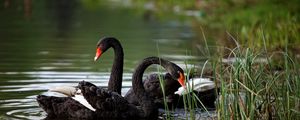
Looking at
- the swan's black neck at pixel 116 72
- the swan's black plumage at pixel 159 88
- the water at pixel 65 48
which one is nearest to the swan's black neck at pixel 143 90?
the swan's black neck at pixel 116 72

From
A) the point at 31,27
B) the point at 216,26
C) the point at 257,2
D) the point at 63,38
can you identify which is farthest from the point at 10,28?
the point at 257,2

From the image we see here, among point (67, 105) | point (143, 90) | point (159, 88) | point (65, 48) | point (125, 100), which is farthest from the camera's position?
point (65, 48)

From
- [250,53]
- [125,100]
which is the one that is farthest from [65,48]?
[250,53]

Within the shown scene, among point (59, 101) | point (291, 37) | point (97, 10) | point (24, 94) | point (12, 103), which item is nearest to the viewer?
point (59, 101)

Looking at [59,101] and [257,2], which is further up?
[257,2]

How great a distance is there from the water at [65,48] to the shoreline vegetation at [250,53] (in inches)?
22.0

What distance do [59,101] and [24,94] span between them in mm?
1473

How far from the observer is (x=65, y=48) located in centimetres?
1564

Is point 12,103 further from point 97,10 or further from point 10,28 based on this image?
point 97,10

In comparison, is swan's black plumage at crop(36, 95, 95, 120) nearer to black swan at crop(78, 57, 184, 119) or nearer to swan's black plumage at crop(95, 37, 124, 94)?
black swan at crop(78, 57, 184, 119)

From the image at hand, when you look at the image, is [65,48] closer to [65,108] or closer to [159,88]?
[159,88]

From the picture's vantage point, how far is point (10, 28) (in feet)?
65.4

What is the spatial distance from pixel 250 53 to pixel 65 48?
920 cm

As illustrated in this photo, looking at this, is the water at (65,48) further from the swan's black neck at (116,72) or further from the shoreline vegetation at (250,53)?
the swan's black neck at (116,72)
